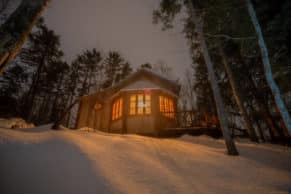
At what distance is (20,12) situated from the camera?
7.20ft

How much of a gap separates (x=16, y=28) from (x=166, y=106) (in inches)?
381

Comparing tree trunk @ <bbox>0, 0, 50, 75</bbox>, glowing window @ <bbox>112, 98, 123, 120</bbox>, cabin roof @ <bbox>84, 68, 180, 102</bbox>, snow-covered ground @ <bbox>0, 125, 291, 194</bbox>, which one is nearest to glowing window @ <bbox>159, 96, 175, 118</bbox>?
cabin roof @ <bbox>84, 68, 180, 102</bbox>

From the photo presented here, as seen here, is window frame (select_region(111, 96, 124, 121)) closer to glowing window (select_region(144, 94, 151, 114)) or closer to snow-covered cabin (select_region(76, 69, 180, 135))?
snow-covered cabin (select_region(76, 69, 180, 135))

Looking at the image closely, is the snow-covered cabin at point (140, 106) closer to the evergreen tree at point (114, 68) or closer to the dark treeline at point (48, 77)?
the dark treeline at point (48, 77)

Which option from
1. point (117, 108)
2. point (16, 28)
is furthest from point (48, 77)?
point (16, 28)

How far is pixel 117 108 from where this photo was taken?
11438 millimetres

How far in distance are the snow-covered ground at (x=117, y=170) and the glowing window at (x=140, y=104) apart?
577cm

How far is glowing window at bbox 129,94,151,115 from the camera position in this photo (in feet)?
33.9

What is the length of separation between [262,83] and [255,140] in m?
4.59

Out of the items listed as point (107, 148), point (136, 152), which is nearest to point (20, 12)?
point (107, 148)

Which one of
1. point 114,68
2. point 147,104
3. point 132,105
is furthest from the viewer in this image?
point 114,68

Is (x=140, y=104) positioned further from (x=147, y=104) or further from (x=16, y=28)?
(x=16, y=28)

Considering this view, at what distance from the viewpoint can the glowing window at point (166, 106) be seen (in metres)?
10.5

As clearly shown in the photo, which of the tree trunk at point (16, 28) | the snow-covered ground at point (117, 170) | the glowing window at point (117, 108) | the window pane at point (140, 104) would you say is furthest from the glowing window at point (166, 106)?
the tree trunk at point (16, 28)
